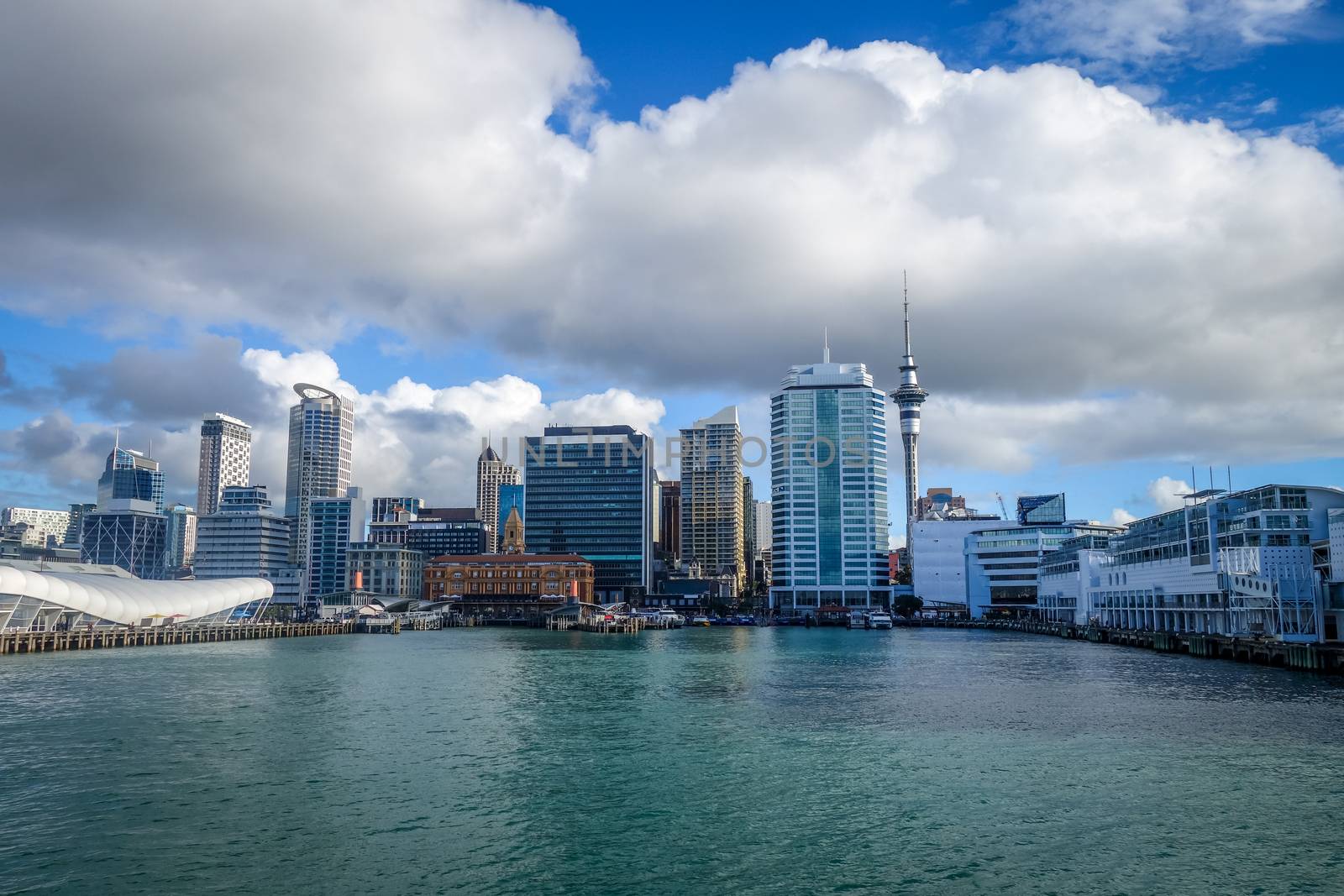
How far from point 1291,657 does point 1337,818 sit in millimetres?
62340

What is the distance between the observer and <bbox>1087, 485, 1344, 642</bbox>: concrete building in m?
93.6

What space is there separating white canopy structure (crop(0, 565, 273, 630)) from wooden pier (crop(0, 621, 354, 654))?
208 cm

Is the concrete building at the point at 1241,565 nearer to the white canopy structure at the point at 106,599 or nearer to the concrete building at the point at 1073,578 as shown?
the concrete building at the point at 1073,578

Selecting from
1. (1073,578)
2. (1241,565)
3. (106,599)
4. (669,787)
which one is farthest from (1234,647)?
(106,599)

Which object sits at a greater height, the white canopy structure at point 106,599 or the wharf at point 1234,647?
the white canopy structure at point 106,599

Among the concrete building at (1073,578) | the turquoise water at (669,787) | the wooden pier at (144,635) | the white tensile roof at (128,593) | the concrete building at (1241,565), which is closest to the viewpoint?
the turquoise water at (669,787)

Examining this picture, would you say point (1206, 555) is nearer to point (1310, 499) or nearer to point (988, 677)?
point (1310, 499)

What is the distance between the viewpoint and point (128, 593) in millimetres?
132250

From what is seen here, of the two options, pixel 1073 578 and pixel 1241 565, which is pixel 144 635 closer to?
pixel 1241 565

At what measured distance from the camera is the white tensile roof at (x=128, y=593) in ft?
359

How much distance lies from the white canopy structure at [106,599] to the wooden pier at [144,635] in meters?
2.08

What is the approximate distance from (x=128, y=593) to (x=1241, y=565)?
142 metres

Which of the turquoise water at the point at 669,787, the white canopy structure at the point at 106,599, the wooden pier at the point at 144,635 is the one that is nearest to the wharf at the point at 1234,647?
the turquoise water at the point at 669,787

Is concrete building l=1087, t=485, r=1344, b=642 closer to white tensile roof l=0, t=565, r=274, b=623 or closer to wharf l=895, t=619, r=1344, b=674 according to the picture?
wharf l=895, t=619, r=1344, b=674
